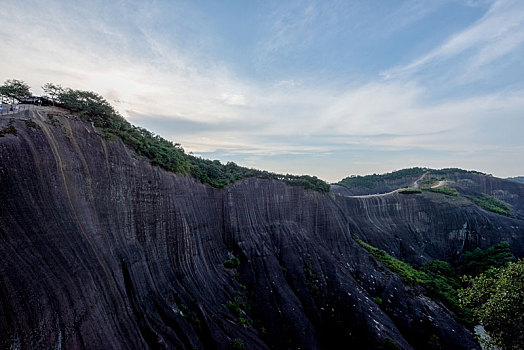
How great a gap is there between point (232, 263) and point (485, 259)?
159ft

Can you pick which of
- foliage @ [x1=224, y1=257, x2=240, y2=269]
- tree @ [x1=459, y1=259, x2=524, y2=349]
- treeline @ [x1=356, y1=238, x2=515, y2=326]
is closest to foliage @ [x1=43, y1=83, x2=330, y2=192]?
foliage @ [x1=224, y1=257, x2=240, y2=269]

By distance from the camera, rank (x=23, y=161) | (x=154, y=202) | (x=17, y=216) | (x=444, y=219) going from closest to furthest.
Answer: (x=17, y=216), (x=23, y=161), (x=154, y=202), (x=444, y=219)

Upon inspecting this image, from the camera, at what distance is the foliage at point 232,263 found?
2617cm

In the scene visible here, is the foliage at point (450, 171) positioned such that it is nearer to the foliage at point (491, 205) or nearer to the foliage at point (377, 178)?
the foliage at point (377, 178)

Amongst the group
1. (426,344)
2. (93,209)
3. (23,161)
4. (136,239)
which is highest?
(23,161)

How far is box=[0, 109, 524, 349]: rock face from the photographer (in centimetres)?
1023

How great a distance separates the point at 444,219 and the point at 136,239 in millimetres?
61916

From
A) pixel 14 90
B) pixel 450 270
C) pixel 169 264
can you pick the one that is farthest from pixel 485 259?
pixel 14 90

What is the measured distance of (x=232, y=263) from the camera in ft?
87.2

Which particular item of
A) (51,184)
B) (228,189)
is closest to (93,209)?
(51,184)

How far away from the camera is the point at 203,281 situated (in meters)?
21.1

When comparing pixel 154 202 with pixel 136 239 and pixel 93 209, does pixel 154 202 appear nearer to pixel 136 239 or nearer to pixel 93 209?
pixel 136 239

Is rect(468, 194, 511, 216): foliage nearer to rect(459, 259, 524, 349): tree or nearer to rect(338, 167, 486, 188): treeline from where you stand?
rect(338, 167, 486, 188): treeline

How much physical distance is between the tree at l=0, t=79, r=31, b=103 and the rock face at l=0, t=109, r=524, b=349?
20.4ft
